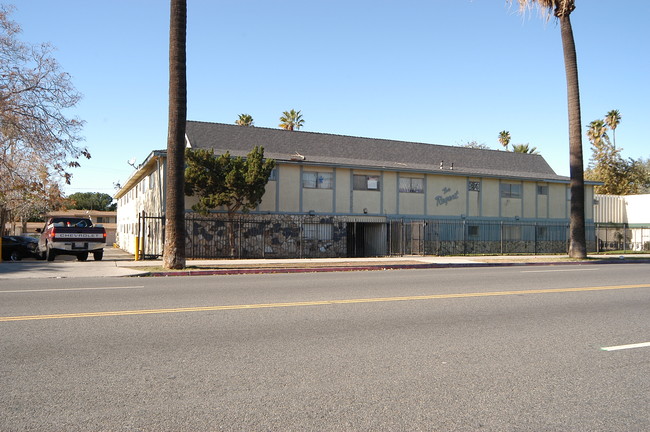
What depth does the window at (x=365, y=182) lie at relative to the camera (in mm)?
30453

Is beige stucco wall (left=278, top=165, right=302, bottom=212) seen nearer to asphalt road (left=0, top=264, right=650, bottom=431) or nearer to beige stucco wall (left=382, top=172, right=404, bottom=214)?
beige stucco wall (left=382, top=172, right=404, bottom=214)

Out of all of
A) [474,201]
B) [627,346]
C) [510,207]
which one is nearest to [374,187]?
[474,201]

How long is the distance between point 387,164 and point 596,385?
2699 cm

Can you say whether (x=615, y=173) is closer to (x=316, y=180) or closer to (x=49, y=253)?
(x=316, y=180)

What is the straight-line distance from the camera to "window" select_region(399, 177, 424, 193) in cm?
3174

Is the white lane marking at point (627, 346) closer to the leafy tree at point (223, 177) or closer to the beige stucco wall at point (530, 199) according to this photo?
the leafy tree at point (223, 177)

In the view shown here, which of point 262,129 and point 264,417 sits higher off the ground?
point 262,129

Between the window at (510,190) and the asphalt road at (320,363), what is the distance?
2506cm

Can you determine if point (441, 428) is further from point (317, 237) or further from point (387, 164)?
point (387, 164)

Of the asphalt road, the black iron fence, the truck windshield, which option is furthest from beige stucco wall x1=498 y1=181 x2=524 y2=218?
the asphalt road

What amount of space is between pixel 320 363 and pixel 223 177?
2011cm

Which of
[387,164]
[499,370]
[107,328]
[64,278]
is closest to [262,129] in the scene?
[387,164]

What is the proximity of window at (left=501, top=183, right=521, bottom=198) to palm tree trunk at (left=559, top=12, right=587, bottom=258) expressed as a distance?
8.55 meters

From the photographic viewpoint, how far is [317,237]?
94.8ft
